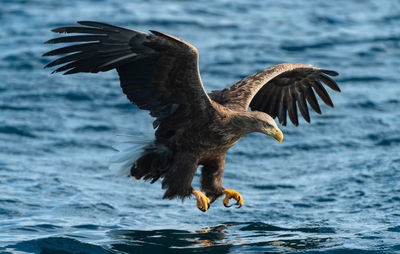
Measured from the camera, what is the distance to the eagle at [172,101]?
5754mm

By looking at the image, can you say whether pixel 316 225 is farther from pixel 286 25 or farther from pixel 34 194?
pixel 286 25

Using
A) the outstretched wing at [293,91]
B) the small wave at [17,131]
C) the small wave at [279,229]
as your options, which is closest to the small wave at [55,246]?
the small wave at [279,229]

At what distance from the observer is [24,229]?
6328 mm

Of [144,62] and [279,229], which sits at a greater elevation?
[144,62]

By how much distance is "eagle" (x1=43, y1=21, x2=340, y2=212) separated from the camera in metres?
5.75

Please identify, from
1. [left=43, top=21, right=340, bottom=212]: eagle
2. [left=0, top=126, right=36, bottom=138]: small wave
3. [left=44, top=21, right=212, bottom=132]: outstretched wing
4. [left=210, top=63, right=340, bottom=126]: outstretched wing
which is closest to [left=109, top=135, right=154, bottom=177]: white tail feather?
[left=43, top=21, right=340, bottom=212]: eagle

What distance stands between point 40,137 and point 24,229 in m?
3.15

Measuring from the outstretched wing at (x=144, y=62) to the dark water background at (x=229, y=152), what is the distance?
1.23m

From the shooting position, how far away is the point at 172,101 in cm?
619

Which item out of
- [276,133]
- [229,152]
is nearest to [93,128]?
[229,152]

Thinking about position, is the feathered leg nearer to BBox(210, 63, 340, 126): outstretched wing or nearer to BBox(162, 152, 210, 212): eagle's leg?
BBox(162, 152, 210, 212): eagle's leg

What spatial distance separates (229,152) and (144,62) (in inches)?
146

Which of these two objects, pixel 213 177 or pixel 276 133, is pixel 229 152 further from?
pixel 276 133

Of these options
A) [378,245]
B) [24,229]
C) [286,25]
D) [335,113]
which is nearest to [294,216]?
[378,245]
